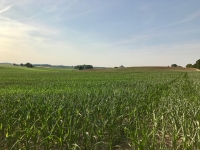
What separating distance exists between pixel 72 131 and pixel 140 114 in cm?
293

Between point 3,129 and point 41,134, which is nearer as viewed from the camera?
Result: point 41,134

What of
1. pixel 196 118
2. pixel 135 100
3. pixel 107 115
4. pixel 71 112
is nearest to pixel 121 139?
pixel 107 115

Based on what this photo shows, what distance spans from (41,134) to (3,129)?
1.32 meters

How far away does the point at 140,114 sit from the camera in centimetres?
622

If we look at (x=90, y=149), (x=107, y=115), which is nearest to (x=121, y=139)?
(x=107, y=115)

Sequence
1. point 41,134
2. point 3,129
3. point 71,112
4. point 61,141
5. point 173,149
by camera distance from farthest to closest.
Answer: point 71,112 < point 3,129 < point 41,134 < point 61,141 < point 173,149

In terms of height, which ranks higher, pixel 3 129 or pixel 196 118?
pixel 196 118

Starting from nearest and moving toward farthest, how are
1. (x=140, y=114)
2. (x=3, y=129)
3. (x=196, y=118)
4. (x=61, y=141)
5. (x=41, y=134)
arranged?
(x=61, y=141), (x=41, y=134), (x=196, y=118), (x=3, y=129), (x=140, y=114)

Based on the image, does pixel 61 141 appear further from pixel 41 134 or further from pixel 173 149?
pixel 173 149

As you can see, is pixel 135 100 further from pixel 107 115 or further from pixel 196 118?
pixel 196 118

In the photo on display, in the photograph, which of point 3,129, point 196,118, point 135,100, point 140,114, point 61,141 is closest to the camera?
point 61,141

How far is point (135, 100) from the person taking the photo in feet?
23.5

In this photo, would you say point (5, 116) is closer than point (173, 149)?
No

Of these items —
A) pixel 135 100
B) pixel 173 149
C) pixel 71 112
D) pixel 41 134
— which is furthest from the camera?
pixel 135 100
